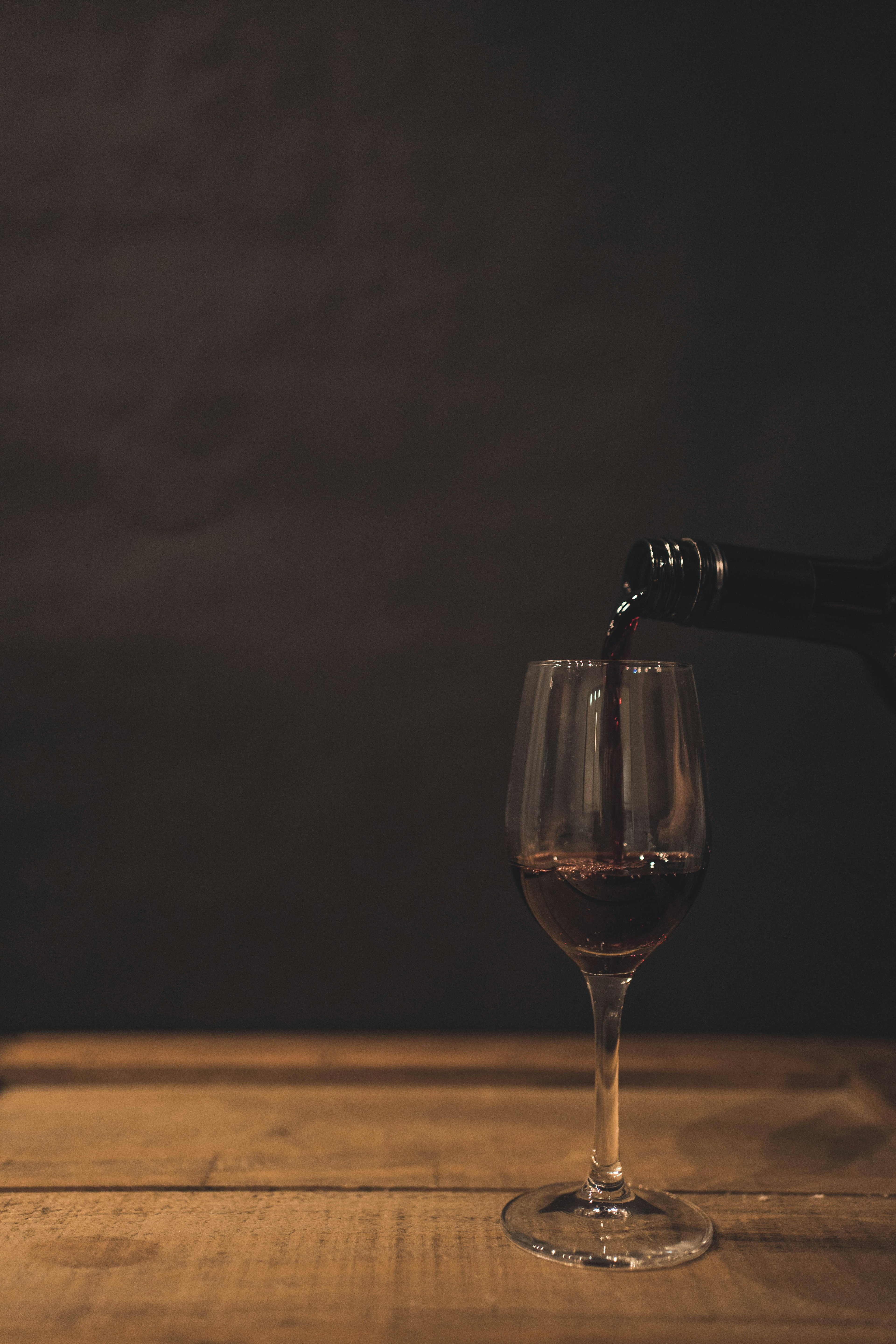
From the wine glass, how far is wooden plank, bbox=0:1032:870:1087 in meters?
0.20

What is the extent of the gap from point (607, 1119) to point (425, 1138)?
0.53 feet

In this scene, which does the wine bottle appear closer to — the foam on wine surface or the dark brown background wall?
the foam on wine surface

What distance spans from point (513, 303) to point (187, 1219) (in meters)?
0.74

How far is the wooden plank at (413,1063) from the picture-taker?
79 centimetres

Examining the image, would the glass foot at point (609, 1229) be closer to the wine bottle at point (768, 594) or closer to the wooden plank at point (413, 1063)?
the wooden plank at point (413, 1063)

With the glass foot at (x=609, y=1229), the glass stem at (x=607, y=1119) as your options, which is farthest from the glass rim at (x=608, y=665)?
the glass foot at (x=609, y=1229)

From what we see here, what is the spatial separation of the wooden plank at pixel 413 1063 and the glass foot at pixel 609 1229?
0.63 ft

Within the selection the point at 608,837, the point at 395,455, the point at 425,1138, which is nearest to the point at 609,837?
the point at 608,837

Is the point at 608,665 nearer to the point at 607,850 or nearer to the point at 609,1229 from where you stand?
the point at 607,850

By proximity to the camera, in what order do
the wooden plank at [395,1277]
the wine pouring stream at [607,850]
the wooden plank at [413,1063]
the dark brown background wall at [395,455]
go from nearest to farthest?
the wooden plank at [395,1277] → the wine pouring stream at [607,850] → the wooden plank at [413,1063] → the dark brown background wall at [395,455]

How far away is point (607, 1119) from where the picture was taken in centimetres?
58

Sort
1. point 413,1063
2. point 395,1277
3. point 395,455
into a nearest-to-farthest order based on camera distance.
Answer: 1. point 395,1277
2. point 413,1063
3. point 395,455

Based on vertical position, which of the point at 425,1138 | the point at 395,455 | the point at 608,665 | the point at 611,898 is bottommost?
the point at 425,1138

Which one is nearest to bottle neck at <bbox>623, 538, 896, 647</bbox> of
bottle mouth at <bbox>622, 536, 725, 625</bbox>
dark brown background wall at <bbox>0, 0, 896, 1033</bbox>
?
bottle mouth at <bbox>622, 536, 725, 625</bbox>
